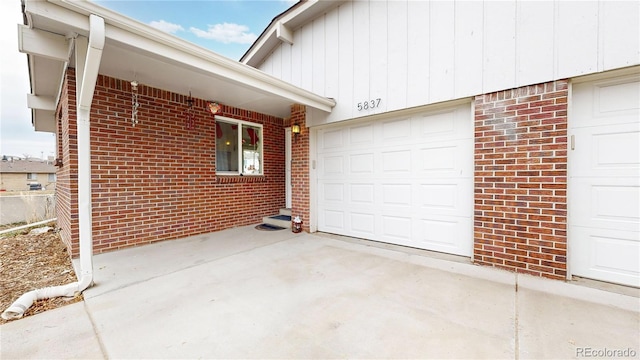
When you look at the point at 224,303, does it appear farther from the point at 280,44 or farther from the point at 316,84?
the point at 280,44

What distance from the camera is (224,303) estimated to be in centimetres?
236

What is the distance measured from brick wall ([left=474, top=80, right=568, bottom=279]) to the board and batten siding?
0.28 m

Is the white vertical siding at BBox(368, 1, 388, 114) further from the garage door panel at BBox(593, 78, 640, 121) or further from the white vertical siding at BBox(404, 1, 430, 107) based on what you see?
the garage door panel at BBox(593, 78, 640, 121)

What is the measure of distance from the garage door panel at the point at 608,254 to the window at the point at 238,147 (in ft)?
18.6

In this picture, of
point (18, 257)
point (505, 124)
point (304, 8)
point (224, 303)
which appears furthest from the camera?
point (304, 8)

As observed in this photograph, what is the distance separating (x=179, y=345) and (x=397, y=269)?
2.46m

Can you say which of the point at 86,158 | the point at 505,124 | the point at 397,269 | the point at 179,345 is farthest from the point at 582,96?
the point at 86,158

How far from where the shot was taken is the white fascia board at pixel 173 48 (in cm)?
227

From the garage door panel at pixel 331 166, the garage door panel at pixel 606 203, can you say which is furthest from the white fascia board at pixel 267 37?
the garage door panel at pixel 606 203

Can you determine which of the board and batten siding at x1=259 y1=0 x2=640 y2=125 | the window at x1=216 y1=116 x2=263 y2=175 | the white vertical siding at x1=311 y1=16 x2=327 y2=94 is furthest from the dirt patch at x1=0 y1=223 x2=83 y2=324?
the white vertical siding at x1=311 y1=16 x2=327 y2=94

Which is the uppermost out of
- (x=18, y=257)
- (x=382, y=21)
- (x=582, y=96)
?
(x=382, y=21)

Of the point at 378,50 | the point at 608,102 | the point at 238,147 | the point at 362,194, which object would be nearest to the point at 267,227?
the point at 238,147

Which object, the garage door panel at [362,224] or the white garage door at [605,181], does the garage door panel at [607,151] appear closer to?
the white garage door at [605,181]

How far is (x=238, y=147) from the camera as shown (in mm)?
5695
